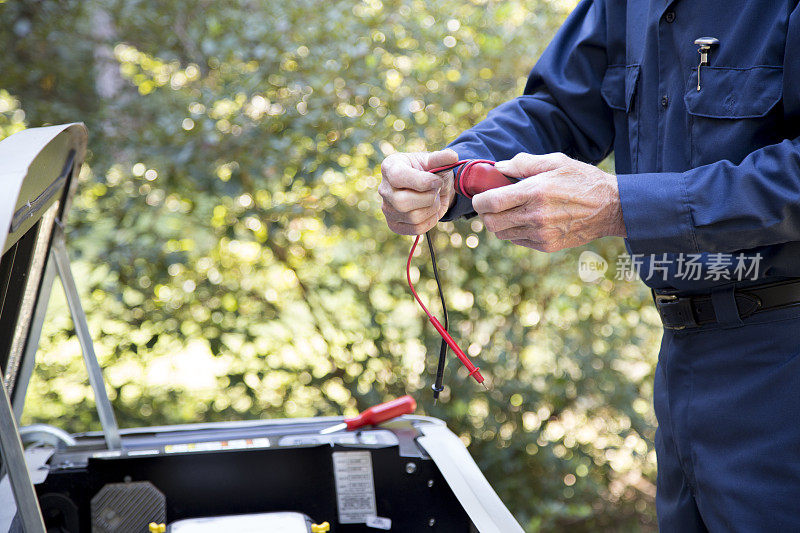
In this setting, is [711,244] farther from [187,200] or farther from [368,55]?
[187,200]

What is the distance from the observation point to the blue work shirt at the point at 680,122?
1.17 m

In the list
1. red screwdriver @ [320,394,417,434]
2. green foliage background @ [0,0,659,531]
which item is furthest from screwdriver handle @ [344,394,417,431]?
green foliage background @ [0,0,659,531]

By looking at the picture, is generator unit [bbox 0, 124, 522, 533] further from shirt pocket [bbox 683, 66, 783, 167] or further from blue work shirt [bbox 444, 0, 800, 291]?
shirt pocket [bbox 683, 66, 783, 167]

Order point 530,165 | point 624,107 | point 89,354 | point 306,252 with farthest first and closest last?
point 306,252
point 89,354
point 624,107
point 530,165

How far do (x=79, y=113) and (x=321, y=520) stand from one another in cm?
256

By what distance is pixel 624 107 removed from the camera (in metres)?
1.63

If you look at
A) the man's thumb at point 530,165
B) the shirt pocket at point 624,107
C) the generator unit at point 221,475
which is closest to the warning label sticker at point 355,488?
the generator unit at point 221,475

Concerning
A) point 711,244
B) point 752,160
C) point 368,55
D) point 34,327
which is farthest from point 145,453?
point 368,55

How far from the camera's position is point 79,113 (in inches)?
136

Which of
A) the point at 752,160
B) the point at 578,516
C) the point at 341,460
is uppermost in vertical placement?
the point at 752,160

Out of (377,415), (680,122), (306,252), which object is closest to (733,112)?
(680,122)

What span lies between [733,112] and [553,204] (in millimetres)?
444

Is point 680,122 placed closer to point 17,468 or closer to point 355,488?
point 355,488

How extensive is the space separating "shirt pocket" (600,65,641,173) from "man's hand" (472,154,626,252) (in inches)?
15.2
